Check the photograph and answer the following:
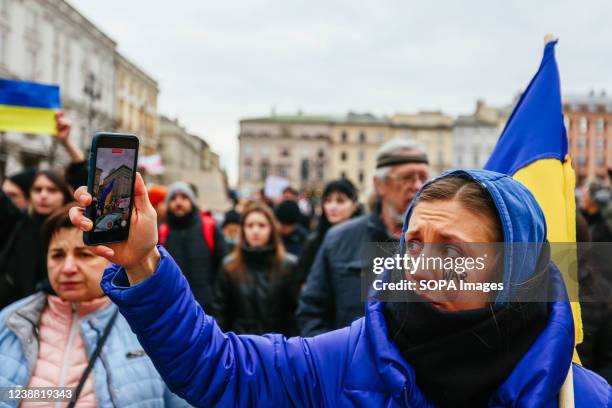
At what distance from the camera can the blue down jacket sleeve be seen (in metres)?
1.24

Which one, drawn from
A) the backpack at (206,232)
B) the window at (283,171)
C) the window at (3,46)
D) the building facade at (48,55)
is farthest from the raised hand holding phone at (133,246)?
the window at (283,171)

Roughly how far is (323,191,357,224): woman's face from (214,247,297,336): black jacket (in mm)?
744

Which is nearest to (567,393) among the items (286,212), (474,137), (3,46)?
(286,212)

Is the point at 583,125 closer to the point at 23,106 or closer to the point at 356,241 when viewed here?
the point at 356,241

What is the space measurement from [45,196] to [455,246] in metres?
3.07

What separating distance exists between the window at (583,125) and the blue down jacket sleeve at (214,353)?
9096cm

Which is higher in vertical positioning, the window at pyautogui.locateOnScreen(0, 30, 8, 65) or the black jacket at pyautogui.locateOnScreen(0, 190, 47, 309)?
the window at pyautogui.locateOnScreen(0, 30, 8, 65)

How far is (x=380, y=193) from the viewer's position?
3125 mm

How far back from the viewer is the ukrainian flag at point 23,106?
349cm

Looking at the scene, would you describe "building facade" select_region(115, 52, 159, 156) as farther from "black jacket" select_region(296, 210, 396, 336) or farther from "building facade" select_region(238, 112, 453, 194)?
"building facade" select_region(238, 112, 453, 194)

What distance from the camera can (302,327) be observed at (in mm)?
3207

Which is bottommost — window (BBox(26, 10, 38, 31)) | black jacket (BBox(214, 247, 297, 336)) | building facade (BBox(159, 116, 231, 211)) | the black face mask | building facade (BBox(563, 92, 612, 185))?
black jacket (BBox(214, 247, 297, 336))

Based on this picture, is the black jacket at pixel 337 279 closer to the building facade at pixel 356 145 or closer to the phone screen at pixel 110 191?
the phone screen at pixel 110 191

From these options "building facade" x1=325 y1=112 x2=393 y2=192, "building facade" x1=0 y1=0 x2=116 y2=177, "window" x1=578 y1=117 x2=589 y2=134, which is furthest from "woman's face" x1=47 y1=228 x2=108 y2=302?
"window" x1=578 y1=117 x2=589 y2=134
